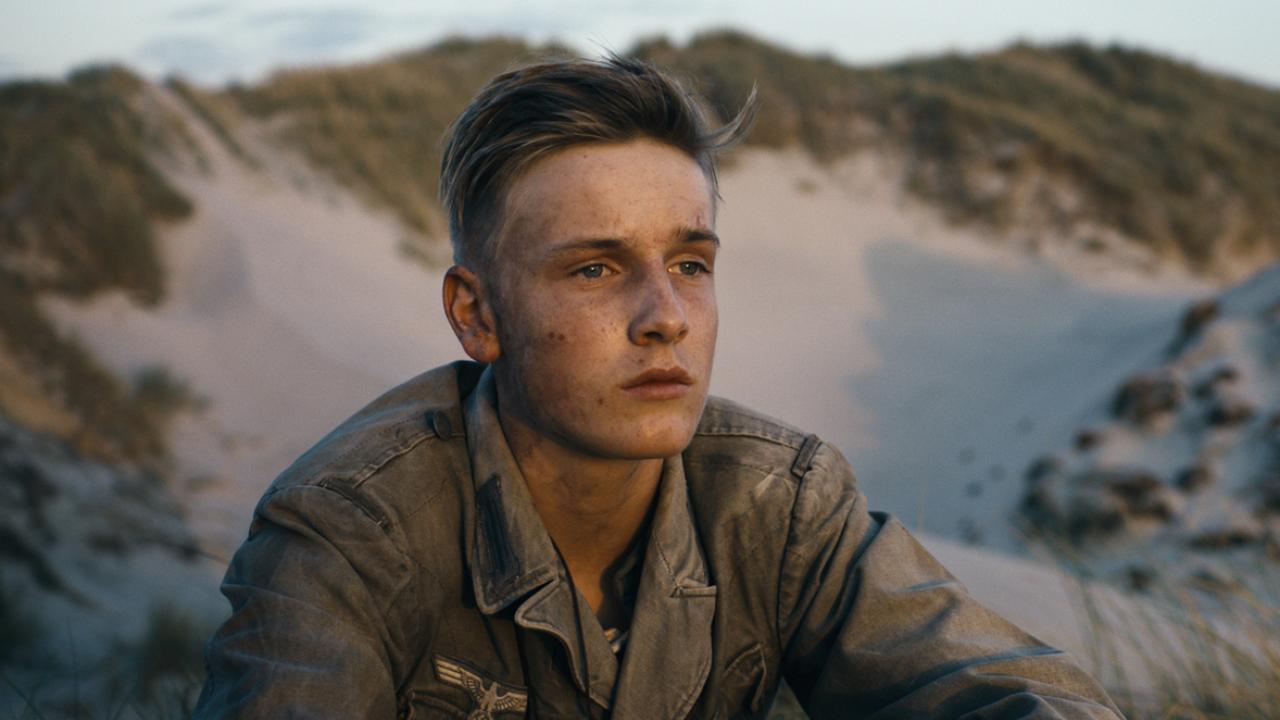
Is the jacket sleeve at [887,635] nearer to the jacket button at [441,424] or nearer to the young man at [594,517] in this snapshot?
the young man at [594,517]

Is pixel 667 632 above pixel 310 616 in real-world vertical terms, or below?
below

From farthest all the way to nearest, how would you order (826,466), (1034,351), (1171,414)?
(1034,351) → (1171,414) → (826,466)

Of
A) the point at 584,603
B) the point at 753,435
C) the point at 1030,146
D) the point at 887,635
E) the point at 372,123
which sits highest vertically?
the point at 372,123

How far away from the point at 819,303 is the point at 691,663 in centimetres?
1292

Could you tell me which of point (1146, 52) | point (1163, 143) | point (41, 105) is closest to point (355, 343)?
point (41, 105)

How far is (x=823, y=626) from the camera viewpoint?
211cm

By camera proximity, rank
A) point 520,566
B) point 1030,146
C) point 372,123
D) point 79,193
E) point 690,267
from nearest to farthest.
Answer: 1. point 520,566
2. point 690,267
3. point 79,193
4. point 372,123
5. point 1030,146

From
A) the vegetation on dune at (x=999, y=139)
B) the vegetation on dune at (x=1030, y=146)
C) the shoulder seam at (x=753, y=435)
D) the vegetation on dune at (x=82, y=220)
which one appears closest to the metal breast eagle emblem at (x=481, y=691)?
the shoulder seam at (x=753, y=435)

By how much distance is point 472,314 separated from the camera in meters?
2.22

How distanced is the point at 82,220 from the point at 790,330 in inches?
318

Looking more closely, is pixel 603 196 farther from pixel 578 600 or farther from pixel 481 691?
pixel 481 691

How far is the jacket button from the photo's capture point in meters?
2.21

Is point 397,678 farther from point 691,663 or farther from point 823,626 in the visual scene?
point 823,626

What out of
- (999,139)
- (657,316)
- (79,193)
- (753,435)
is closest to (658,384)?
(657,316)
